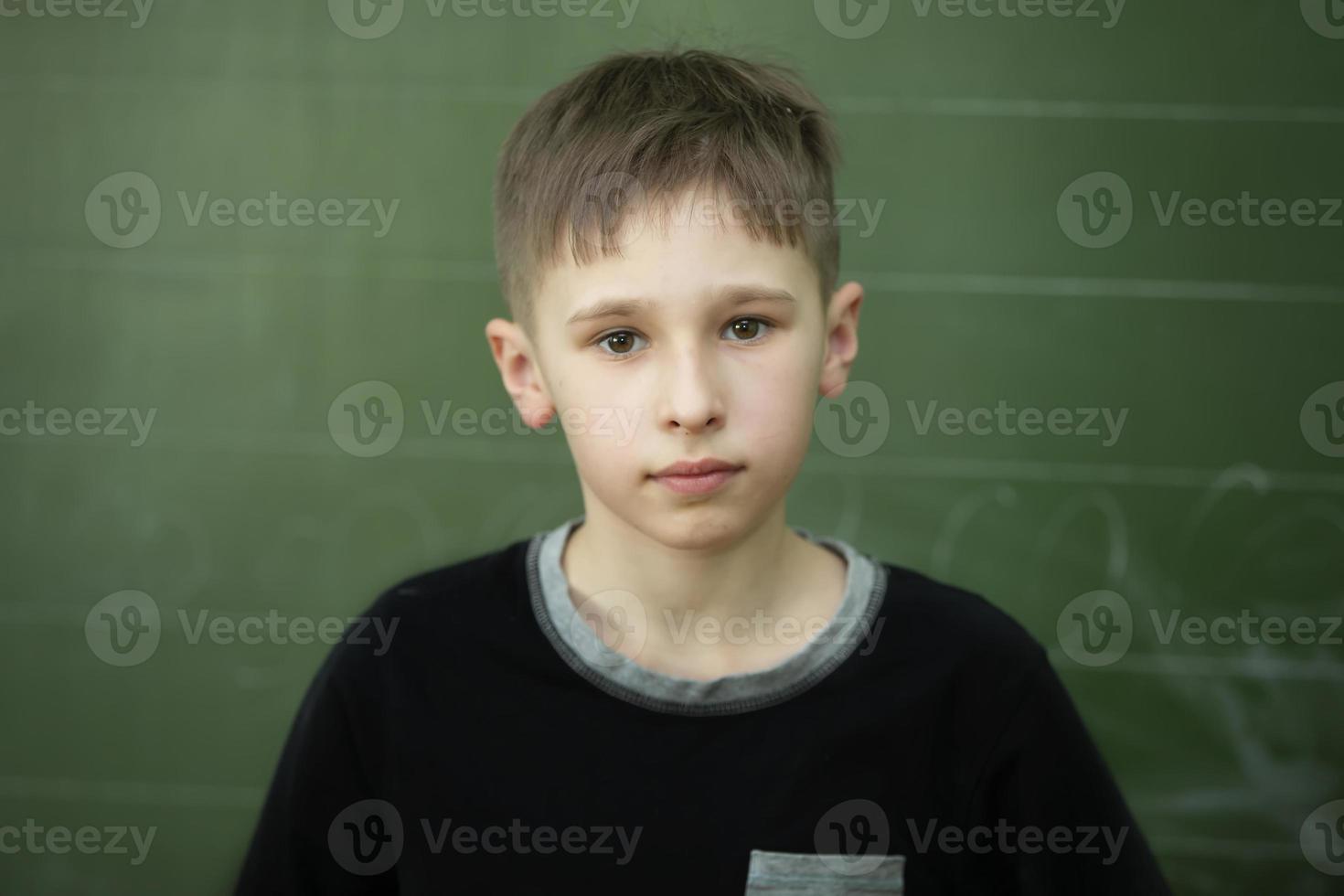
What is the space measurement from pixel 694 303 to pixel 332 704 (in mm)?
436

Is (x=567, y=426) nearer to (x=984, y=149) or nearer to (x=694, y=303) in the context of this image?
(x=694, y=303)

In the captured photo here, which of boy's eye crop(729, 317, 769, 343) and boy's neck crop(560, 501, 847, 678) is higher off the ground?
boy's eye crop(729, 317, 769, 343)
